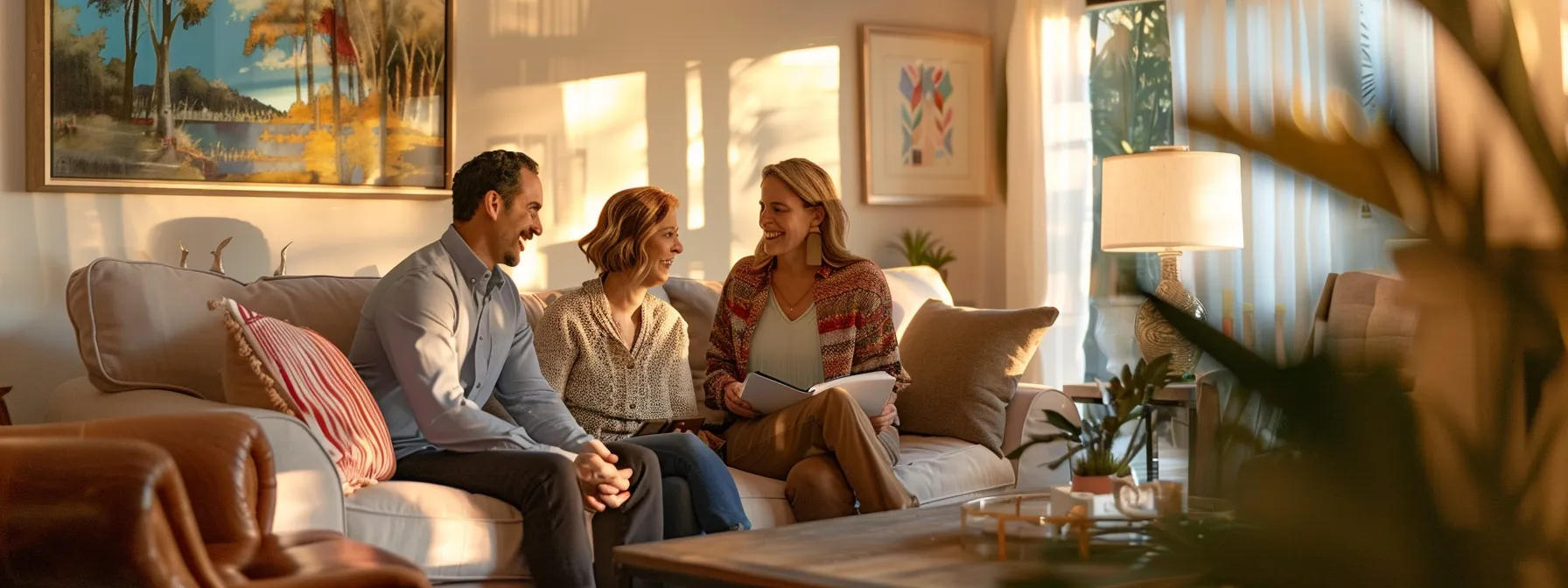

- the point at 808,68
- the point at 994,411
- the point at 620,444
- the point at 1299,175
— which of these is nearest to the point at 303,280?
the point at 620,444

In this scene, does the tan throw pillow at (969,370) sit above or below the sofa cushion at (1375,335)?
below

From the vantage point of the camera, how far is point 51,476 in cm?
190

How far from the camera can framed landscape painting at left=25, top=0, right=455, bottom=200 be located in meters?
3.56

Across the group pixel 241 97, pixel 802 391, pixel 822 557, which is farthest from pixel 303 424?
pixel 241 97

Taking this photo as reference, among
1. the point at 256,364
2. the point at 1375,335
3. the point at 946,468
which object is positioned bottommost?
the point at 946,468

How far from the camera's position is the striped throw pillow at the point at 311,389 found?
2.60 metres

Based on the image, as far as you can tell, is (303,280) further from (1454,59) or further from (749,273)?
(1454,59)

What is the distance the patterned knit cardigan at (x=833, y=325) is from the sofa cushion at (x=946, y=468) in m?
0.17

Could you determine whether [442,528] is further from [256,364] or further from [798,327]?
[798,327]

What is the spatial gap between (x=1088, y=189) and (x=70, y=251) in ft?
10.9

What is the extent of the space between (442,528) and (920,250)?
9.29 feet

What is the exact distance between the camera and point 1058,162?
5.18 m

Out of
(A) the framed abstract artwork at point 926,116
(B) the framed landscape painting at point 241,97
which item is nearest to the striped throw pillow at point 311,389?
(B) the framed landscape painting at point 241,97

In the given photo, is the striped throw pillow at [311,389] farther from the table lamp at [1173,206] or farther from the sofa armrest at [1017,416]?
the table lamp at [1173,206]
